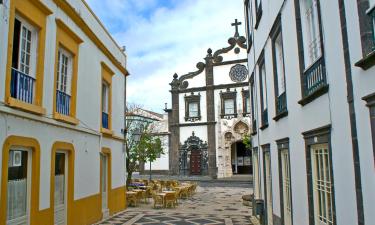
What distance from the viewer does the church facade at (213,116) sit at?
31.4m

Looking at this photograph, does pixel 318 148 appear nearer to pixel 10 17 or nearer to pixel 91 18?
pixel 10 17

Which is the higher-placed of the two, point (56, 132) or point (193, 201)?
point (56, 132)

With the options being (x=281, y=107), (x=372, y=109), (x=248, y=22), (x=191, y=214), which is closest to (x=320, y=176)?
(x=372, y=109)

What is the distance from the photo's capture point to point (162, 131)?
3481cm

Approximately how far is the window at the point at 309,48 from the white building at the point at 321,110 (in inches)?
0.6

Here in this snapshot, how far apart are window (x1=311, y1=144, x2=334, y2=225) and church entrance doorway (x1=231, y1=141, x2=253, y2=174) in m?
27.4

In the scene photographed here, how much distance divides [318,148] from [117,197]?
980 centimetres

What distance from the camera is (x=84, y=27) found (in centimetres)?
1034

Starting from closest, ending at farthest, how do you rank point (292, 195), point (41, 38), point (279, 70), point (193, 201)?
point (292, 195)
point (41, 38)
point (279, 70)
point (193, 201)

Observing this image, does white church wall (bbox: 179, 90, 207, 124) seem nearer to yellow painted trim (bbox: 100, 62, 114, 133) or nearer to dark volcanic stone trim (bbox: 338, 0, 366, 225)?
yellow painted trim (bbox: 100, 62, 114, 133)

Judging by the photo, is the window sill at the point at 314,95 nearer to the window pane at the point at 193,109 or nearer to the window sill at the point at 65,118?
the window sill at the point at 65,118

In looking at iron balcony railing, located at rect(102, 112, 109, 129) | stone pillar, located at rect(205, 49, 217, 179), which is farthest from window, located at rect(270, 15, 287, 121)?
stone pillar, located at rect(205, 49, 217, 179)

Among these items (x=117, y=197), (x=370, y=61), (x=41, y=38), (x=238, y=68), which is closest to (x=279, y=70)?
(x=370, y=61)

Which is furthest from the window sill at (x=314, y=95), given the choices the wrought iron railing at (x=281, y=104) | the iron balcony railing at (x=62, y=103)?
the iron balcony railing at (x=62, y=103)
